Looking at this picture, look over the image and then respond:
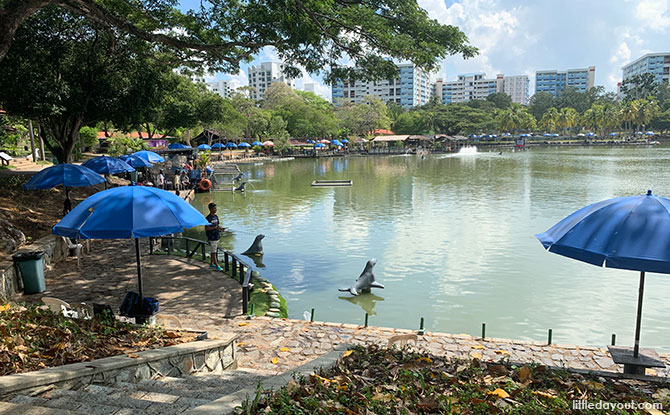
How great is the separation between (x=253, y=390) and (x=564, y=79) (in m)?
218

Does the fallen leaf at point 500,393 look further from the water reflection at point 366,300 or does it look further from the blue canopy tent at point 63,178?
the blue canopy tent at point 63,178

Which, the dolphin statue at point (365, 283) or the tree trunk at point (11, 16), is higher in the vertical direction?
the tree trunk at point (11, 16)

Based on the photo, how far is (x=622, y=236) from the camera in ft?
13.9

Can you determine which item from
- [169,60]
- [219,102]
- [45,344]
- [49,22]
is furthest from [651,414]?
[219,102]

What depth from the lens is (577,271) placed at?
11.6m

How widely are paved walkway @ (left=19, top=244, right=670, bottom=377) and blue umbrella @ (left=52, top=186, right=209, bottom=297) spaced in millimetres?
1501

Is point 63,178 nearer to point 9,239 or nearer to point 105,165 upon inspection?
point 9,239

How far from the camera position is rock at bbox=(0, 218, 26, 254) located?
8.84 m

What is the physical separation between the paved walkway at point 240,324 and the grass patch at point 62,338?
0.79m

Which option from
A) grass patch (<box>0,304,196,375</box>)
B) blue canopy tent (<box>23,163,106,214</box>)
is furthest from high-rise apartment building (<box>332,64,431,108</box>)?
grass patch (<box>0,304,196,375</box>)

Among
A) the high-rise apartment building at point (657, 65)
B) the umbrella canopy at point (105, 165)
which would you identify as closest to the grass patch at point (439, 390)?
the umbrella canopy at point (105, 165)

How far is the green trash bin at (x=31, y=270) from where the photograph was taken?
26.1ft

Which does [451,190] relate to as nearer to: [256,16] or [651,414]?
[256,16]

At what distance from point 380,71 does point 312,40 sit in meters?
2.44
